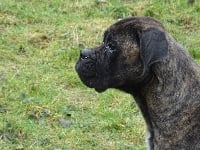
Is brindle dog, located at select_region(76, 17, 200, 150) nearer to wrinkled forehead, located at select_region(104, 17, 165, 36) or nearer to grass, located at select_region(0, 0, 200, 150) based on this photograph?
wrinkled forehead, located at select_region(104, 17, 165, 36)

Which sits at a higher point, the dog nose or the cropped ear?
the cropped ear

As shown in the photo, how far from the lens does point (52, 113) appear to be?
8094 mm

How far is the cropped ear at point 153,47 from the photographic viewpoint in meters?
5.38

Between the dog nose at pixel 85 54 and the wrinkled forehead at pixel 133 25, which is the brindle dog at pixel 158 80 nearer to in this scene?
the wrinkled forehead at pixel 133 25

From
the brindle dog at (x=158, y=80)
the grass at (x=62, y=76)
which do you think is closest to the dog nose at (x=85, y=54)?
the brindle dog at (x=158, y=80)

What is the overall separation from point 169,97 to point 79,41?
502 cm

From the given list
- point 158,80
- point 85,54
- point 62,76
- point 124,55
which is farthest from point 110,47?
point 62,76

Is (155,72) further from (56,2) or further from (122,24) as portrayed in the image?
(56,2)

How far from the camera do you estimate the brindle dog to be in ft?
18.3

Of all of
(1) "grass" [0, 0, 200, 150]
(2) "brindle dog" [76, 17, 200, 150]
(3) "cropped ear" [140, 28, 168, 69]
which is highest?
(3) "cropped ear" [140, 28, 168, 69]

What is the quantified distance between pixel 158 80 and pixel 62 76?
3.78 meters

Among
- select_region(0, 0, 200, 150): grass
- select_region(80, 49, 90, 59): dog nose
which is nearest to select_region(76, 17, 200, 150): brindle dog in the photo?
select_region(80, 49, 90, 59): dog nose

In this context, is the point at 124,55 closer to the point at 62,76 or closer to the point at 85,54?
the point at 85,54

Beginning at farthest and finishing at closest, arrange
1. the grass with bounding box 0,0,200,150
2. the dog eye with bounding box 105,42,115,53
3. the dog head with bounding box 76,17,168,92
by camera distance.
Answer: the grass with bounding box 0,0,200,150 → the dog eye with bounding box 105,42,115,53 → the dog head with bounding box 76,17,168,92
